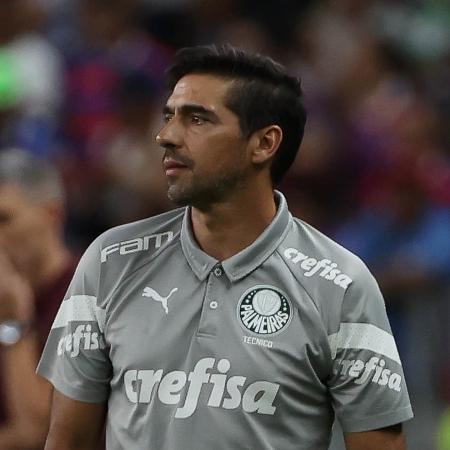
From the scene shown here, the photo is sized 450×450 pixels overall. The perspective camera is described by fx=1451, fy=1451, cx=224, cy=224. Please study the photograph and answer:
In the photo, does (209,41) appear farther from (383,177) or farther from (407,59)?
(383,177)

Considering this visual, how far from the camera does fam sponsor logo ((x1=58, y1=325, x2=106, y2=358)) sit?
3.96 metres

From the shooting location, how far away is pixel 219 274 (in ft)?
13.1

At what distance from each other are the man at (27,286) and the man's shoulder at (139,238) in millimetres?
1135

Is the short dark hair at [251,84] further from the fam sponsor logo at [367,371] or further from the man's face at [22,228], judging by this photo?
the man's face at [22,228]

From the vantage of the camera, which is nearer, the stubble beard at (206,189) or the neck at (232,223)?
the stubble beard at (206,189)

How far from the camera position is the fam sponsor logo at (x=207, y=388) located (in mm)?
3811

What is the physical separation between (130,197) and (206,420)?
441 centimetres

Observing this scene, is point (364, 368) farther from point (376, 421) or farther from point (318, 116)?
point (318, 116)

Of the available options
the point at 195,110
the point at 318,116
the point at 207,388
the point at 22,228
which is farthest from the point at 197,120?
the point at 318,116

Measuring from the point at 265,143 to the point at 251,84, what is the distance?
6.7 inches

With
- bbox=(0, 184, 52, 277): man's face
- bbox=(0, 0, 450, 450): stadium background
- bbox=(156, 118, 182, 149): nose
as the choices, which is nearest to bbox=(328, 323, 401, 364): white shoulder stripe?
bbox=(156, 118, 182, 149): nose

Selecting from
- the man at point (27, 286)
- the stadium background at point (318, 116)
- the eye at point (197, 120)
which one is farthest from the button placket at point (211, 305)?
the stadium background at point (318, 116)

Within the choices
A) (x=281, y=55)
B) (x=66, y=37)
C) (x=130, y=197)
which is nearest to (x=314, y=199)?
(x=130, y=197)

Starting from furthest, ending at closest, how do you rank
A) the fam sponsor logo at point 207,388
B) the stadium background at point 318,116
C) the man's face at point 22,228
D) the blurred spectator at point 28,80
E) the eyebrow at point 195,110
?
the blurred spectator at point 28,80
the stadium background at point 318,116
the man's face at point 22,228
the eyebrow at point 195,110
the fam sponsor logo at point 207,388
